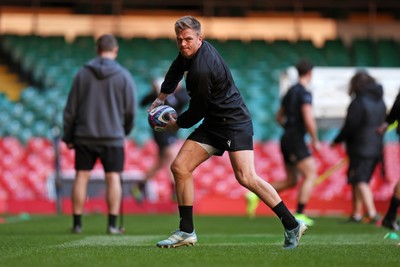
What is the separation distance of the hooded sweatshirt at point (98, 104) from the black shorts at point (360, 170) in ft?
14.5

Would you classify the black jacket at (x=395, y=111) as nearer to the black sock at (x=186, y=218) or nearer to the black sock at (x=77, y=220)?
the black sock at (x=186, y=218)

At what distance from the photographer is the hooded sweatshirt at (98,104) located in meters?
10.7

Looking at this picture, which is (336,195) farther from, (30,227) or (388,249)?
(388,249)

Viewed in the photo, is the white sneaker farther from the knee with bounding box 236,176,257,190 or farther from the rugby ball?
the rugby ball

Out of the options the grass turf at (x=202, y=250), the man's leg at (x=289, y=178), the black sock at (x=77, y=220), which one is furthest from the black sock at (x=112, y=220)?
the man's leg at (x=289, y=178)

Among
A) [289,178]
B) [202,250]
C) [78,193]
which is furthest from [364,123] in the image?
[202,250]

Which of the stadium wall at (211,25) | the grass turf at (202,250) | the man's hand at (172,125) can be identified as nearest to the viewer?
the grass turf at (202,250)

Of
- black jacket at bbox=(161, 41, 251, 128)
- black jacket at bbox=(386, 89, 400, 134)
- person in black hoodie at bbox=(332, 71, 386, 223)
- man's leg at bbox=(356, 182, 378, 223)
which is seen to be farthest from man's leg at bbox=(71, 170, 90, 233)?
man's leg at bbox=(356, 182, 378, 223)

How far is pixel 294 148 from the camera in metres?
13.2

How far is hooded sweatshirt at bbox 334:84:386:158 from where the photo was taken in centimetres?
1408

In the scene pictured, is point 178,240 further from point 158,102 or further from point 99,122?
point 99,122

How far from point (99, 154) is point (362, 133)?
15.8 ft

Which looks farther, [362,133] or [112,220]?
[362,133]

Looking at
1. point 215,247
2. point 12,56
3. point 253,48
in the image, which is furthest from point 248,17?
point 215,247
